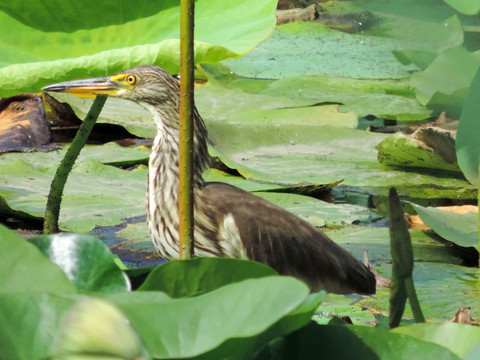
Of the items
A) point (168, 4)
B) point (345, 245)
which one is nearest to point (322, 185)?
point (345, 245)

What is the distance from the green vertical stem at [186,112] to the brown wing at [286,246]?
1.57 meters

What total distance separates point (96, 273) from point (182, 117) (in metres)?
0.19

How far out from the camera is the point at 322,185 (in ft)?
10.6

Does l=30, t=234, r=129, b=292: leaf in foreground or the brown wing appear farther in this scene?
the brown wing

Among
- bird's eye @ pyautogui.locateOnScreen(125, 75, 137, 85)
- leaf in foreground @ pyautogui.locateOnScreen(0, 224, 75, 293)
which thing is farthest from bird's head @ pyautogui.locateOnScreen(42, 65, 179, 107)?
leaf in foreground @ pyautogui.locateOnScreen(0, 224, 75, 293)

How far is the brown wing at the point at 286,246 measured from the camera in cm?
251

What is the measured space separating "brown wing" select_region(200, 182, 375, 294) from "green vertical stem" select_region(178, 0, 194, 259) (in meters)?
1.57

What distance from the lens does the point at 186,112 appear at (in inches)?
35.6

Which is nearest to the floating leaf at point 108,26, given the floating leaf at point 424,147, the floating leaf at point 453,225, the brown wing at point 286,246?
the brown wing at point 286,246

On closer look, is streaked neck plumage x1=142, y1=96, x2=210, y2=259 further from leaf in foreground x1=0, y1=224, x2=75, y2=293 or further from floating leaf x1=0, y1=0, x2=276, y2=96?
leaf in foreground x1=0, y1=224, x2=75, y2=293

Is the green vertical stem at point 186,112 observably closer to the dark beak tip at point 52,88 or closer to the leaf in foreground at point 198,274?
the leaf in foreground at point 198,274

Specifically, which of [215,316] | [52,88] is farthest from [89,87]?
[215,316]

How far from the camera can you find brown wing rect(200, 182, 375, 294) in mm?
2510

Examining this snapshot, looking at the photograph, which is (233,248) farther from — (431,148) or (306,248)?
(431,148)
